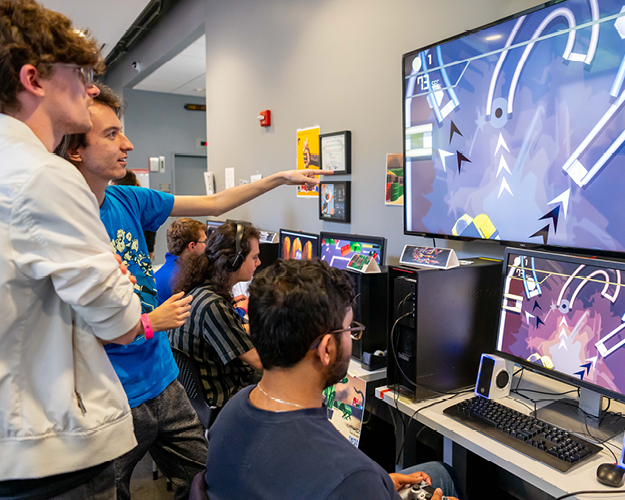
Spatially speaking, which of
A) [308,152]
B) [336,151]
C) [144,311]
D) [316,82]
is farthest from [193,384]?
[316,82]

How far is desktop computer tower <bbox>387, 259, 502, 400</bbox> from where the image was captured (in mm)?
1477

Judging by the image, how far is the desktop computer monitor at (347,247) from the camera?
2035 mm

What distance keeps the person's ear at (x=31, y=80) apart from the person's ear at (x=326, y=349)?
69 cm

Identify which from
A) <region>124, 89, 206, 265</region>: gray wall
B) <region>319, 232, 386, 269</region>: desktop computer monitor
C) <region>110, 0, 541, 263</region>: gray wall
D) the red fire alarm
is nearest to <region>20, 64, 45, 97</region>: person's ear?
<region>319, 232, 386, 269</region>: desktop computer monitor

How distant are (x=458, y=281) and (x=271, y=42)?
2.39 meters

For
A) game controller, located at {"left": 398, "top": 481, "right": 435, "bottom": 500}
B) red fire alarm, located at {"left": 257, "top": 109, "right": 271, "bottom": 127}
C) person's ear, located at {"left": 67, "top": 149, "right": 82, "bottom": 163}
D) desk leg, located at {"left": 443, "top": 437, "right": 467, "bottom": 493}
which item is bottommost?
desk leg, located at {"left": 443, "top": 437, "right": 467, "bottom": 493}

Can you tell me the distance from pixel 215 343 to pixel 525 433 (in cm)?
104

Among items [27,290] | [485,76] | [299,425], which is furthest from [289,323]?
[485,76]

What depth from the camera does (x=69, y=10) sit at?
407cm

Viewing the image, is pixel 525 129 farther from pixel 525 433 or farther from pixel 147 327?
pixel 147 327

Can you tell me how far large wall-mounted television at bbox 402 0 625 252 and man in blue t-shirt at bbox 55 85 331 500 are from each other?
1.08 meters

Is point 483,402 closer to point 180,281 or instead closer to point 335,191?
point 180,281

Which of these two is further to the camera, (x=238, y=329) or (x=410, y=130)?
(x=410, y=130)

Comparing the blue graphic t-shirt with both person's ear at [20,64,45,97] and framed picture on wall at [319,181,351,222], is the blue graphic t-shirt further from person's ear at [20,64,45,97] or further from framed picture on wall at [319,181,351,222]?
framed picture on wall at [319,181,351,222]
